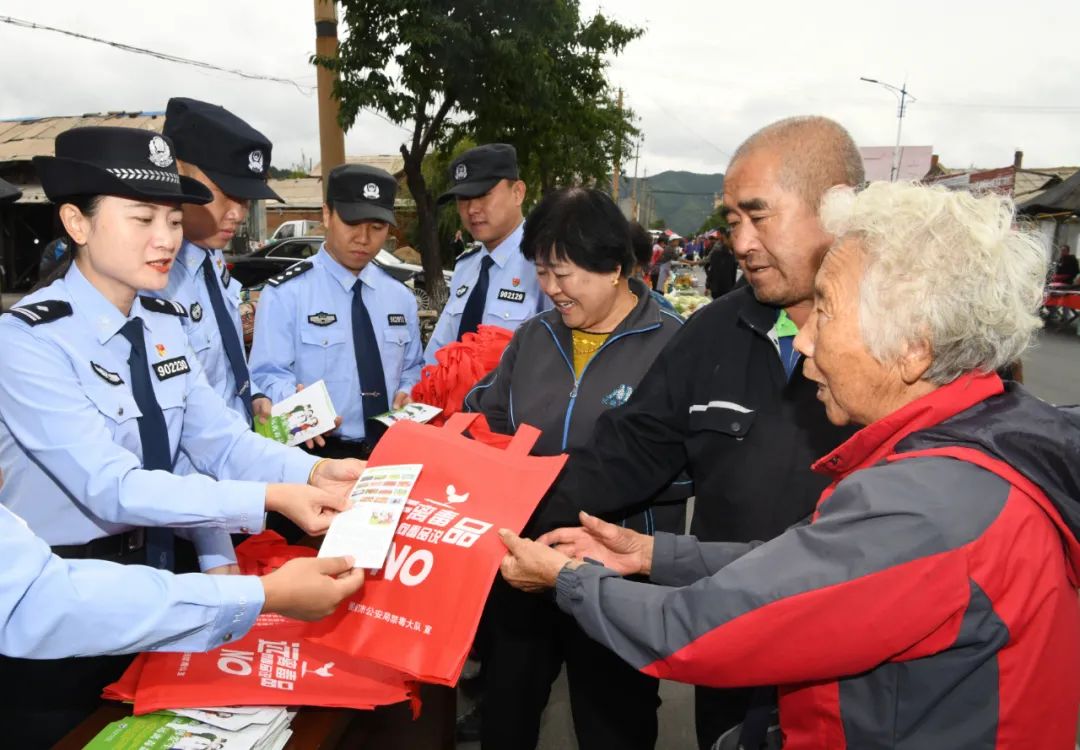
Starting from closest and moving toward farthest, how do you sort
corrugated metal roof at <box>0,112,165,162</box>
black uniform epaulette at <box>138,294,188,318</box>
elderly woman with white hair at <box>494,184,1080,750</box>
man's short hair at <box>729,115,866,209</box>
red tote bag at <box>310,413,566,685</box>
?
elderly woman with white hair at <box>494,184,1080,750</box>
red tote bag at <box>310,413,566,685</box>
man's short hair at <box>729,115,866,209</box>
black uniform epaulette at <box>138,294,188,318</box>
corrugated metal roof at <box>0,112,165,162</box>

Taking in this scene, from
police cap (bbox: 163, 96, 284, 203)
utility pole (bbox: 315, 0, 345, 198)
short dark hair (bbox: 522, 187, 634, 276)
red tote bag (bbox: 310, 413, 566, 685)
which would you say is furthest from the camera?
utility pole (bbox: 315, 0, 345, 198)

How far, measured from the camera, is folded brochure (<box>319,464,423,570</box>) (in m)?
1.60

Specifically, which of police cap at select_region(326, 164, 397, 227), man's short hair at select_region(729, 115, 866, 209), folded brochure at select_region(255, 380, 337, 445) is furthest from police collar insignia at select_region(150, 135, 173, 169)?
man's short hair at select_region(729, 115, 866, 209)

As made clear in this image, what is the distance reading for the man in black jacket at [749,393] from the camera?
6.40 ft

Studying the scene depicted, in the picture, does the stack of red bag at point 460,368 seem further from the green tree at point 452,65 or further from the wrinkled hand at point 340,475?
the green tree at point 452,65

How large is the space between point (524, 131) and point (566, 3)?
2094 millimetres

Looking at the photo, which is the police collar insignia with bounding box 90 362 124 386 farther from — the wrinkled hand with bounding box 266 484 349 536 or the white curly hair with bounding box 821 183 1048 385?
the white curly hair with bounding box 821 183 1048 385

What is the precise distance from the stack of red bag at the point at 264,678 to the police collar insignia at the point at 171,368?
80 cm

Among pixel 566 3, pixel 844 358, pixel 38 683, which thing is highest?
pixel 566 3

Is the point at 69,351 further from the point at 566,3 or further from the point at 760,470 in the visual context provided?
the point at 566,3

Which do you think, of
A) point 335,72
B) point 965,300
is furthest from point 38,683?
point 335,72

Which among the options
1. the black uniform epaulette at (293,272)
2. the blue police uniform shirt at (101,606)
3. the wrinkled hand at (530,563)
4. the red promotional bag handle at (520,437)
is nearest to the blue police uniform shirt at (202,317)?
the black uniform epaulette at (293,272)

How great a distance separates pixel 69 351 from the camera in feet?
6.10

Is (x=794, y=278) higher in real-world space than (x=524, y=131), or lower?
lower
